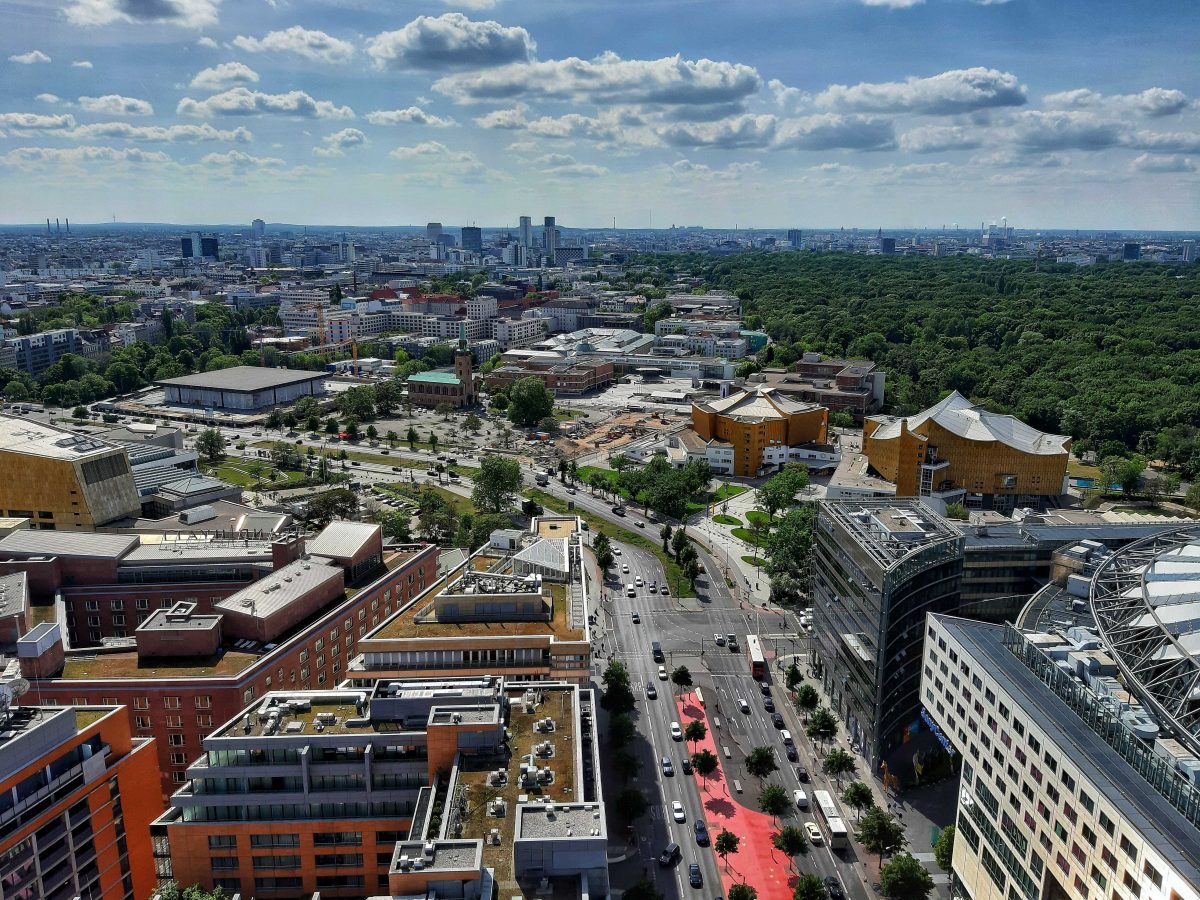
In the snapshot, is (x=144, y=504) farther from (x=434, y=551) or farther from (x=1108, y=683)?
(x=1108, y=683)

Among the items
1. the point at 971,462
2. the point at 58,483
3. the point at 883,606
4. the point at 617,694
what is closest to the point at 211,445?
the point at 58,483

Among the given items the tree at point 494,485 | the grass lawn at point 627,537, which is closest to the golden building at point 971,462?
the grass lawn at point 627,537

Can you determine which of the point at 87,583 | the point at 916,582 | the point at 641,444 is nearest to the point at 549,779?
the point at 916,582

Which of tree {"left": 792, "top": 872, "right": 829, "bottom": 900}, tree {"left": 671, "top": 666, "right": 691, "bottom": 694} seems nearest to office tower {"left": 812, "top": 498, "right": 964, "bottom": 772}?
tree {"left": 671, "top": 666, "right": 691, "bottom": 694}

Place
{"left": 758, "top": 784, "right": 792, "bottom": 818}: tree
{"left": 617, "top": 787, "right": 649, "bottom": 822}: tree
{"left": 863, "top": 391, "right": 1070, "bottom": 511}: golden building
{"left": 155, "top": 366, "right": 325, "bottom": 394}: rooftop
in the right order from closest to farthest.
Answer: {"left": 617, "top": 787, "right": 649, "bottom": 822}: tree → {"left": 758, "top": 784, "right": 792, "bottom": 818}: tree → {"left": 863, "top": 391, "right": 1070, "bottom": 511}: golden building → {"left": 155, "top": 366, "right": 325, "bottom": 394}: rooftop

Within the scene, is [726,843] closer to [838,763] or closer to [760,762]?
[760,762]

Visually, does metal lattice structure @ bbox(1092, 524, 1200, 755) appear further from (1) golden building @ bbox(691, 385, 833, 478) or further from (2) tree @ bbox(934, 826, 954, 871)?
(1) golden building @ bbox(691, 385, 833, 478)
